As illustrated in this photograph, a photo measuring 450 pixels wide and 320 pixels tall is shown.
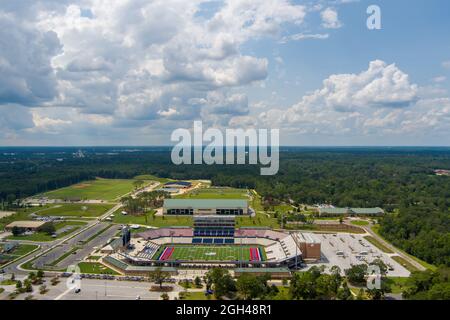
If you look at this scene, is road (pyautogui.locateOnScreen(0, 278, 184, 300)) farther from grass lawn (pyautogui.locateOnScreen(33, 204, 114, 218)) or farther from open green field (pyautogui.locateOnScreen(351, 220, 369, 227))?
open green field (pyautogui.locateOnScreen(351, 220, 369, 227))

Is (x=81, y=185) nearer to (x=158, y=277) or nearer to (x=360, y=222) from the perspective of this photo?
(x=360, y=222)

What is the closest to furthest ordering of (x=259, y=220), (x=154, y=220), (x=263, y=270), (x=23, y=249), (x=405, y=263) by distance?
1. (x=263, y=270)
2. (x=405, y=263)
3. (x=23, y=249)
4. (x=259, y=220)
5. (x=154, y=220)

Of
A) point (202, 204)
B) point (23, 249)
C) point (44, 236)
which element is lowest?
point (23, 249)

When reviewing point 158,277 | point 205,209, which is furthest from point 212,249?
point 205,209

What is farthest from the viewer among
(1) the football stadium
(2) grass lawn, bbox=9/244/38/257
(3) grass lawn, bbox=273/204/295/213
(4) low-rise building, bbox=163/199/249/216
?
(3) grass lawn, bbox=273/204/295/213

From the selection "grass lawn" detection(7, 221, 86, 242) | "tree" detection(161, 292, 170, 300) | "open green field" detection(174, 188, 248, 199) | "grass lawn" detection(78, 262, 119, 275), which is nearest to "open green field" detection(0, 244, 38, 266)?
"grass lawn" detection(7, 221, 86, 242)
